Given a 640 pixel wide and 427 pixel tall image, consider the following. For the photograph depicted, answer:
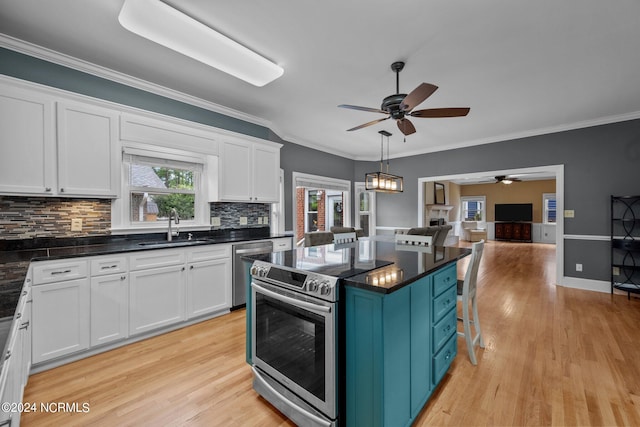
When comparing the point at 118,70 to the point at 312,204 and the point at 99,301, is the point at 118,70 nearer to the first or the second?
the point at 99,301

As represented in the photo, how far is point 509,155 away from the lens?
5.13 meters

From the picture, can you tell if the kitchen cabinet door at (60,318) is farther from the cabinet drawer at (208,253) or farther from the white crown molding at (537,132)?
the white crown molding at (537,132)

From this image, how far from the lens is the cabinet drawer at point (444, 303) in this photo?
1835 mm

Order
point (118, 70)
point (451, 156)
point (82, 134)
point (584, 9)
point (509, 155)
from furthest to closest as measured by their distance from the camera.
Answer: point (451, 156)
point (509, 155)
point (118, 70)
point (82, 134)
point (584, 9)

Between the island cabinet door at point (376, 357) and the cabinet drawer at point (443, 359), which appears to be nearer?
the island cabinet door at point (376, 357)

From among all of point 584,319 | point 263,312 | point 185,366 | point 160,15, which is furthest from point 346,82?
point 584,319

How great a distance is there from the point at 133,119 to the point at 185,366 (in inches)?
92.6

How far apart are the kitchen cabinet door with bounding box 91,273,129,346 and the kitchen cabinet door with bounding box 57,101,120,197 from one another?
826mm

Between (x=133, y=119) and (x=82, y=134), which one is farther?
(x=133, y=119)

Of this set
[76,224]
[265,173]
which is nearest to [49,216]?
[76,224]

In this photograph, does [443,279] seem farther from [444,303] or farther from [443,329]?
[443,329]

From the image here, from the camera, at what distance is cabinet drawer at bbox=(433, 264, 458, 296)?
1.83m

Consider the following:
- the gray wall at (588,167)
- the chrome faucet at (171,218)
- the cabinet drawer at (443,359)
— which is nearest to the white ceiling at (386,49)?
the gray wall at (588,167)

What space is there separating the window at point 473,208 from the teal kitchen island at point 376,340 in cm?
1119
